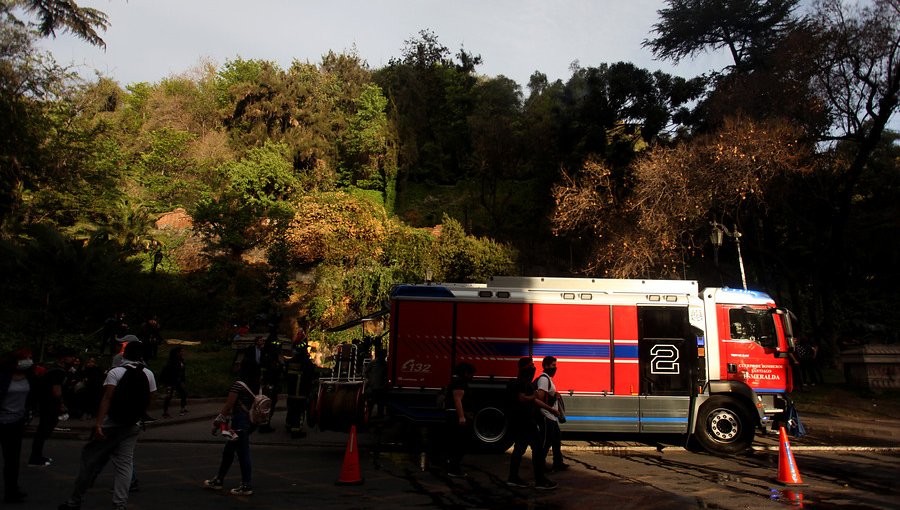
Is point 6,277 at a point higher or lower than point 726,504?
higher

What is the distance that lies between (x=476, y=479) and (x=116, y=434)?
5.01 metres

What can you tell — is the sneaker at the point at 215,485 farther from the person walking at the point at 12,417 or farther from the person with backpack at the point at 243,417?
the person walking at the point at 12,417

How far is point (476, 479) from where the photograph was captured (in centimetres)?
913

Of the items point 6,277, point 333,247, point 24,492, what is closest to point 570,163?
point 333,247

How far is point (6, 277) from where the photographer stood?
2462 cm

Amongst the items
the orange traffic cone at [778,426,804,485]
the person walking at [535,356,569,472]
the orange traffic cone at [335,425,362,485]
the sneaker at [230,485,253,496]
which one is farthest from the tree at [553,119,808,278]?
the sneaker at [230,485,253,496]

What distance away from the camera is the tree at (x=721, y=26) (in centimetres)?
3184

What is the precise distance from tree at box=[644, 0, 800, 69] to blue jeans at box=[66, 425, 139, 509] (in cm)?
3280

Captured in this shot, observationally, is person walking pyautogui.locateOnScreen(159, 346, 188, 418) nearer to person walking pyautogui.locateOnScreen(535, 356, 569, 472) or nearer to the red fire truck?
the red fire truck

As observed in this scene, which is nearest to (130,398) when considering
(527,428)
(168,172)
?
(527,428)

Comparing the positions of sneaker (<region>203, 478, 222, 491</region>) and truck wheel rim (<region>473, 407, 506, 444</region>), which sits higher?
truck wheel rim (<region>473, 407, 506, 444</region>)

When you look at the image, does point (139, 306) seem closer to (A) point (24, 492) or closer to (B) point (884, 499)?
(A) point (24, 492)

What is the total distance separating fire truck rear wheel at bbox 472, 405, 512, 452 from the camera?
1162 cm

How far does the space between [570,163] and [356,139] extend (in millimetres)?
16112
